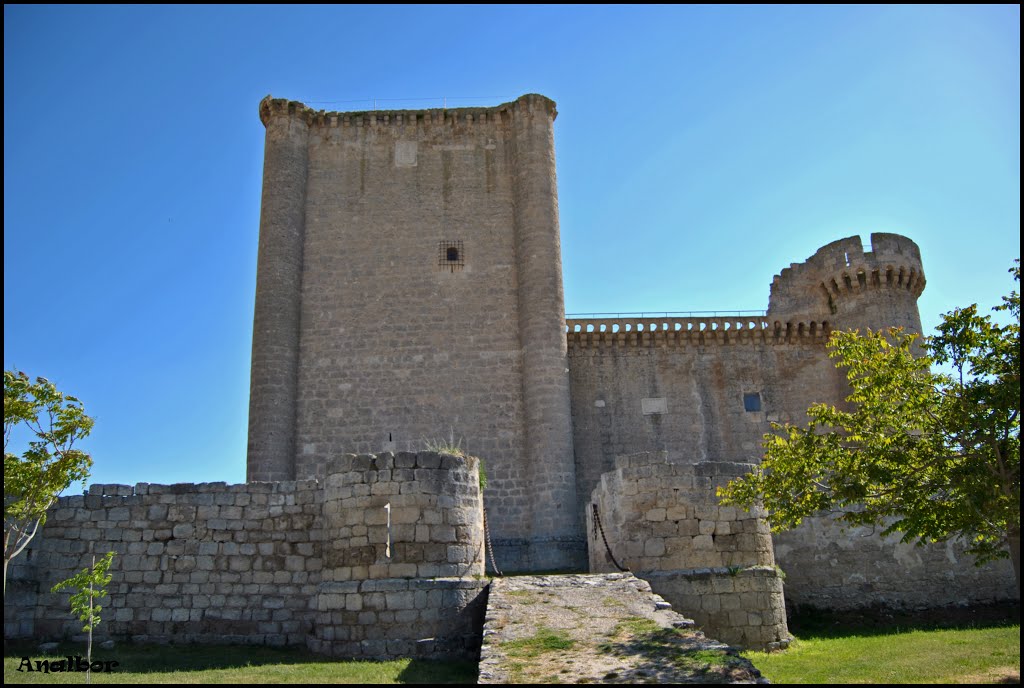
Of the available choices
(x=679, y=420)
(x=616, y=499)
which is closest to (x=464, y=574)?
(x=616, y=499)

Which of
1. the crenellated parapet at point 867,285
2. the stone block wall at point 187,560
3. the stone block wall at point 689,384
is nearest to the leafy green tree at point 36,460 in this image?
the stone block wall at point 187,560

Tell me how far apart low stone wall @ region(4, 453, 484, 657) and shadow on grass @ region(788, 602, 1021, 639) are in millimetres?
6010

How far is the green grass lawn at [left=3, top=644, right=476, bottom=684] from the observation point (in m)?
8.74

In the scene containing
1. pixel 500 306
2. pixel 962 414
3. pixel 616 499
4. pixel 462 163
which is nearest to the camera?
pixel 962 414

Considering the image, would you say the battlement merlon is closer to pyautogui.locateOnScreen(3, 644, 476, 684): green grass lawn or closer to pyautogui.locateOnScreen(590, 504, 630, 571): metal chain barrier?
pyautogui.locateOnScreen(590, 504, 630, 571): metal chain barrier

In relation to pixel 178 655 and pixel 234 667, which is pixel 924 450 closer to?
pixel 234 667

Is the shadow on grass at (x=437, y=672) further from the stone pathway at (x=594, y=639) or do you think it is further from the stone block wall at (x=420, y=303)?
the stone block wall at (x=420, y=303)

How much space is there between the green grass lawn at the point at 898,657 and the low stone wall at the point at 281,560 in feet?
13.0

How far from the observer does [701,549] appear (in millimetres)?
11539

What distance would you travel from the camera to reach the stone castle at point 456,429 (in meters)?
11.2

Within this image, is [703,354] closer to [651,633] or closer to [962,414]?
[962,414]

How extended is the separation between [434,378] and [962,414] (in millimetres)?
13695

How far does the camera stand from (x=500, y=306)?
2216cm

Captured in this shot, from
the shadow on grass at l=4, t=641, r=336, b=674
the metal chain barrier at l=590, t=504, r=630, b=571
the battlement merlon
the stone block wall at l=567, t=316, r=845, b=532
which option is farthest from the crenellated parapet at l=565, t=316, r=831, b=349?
the shadow on grass at l=4, t=641, r=336, b=674
